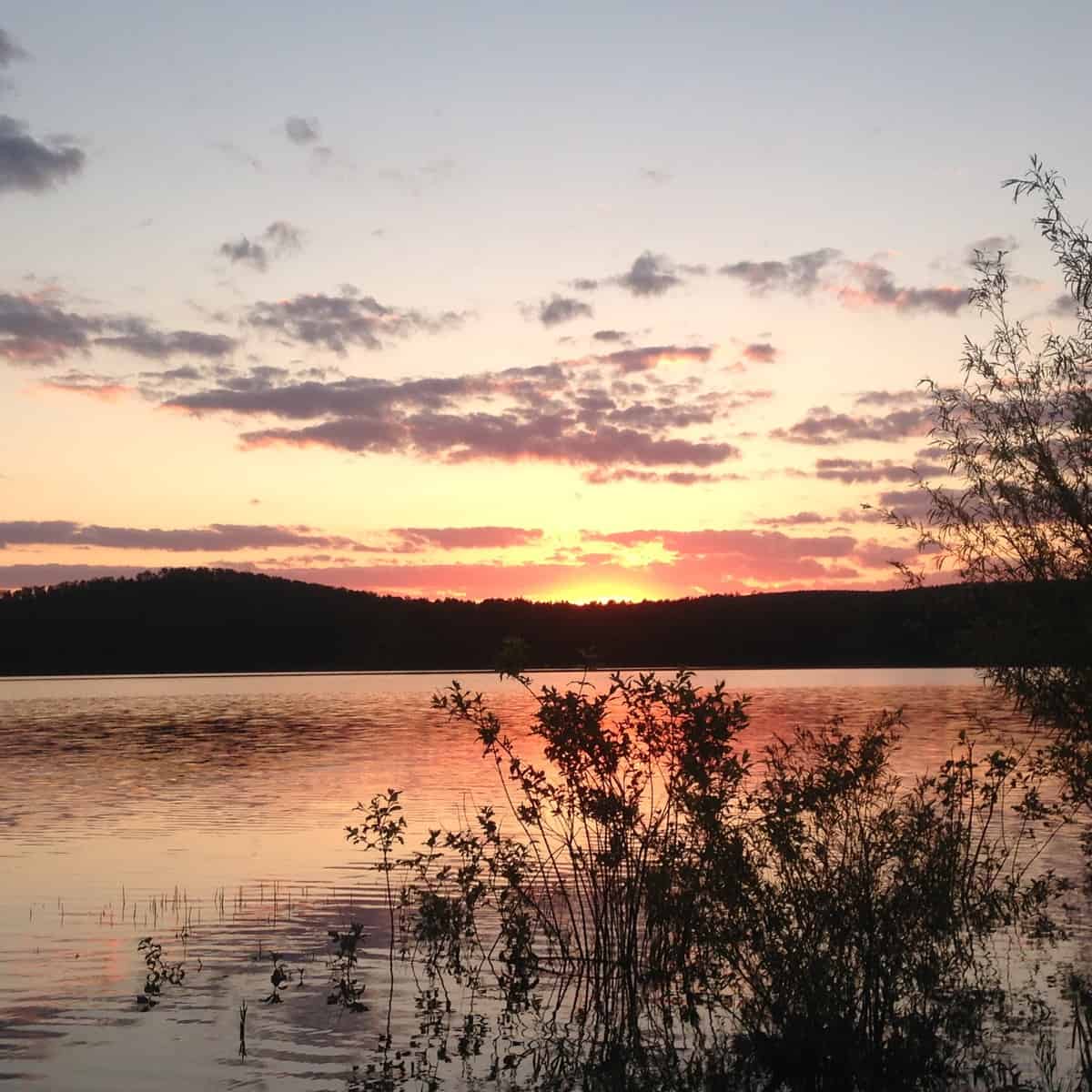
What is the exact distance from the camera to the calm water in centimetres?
1598

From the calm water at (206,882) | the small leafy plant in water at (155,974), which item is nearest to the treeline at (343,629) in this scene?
the calm water at (206,882)

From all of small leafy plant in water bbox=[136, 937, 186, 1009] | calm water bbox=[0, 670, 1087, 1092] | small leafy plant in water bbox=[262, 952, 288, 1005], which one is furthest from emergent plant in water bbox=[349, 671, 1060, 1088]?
small leafy plant in water bbox=[136, 937, 186, 1009]

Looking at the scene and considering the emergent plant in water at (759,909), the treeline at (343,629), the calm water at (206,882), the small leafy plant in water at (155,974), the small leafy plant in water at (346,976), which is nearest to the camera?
the emergent plant in water at (759,909)

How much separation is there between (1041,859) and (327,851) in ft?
Answer: 54.3

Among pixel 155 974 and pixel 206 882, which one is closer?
pixel 155 974

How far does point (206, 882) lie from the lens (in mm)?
28562

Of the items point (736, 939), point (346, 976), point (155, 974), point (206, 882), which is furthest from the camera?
point (206, 882)

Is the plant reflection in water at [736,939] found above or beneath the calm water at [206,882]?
above

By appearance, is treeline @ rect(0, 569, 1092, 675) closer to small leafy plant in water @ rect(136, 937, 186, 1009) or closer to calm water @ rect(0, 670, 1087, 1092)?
calm water @ rect(0, 670, 1087, 1092)

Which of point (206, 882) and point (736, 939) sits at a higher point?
point (736, 939)

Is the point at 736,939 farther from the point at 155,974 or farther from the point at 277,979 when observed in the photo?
the point at 155,974

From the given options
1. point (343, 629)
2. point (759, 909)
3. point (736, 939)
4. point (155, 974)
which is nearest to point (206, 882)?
point (155, 974)

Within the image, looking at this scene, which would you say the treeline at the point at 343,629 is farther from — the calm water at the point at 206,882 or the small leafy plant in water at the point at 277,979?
the small leafy plant in water at the point at 277,979

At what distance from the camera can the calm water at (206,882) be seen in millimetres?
15984
